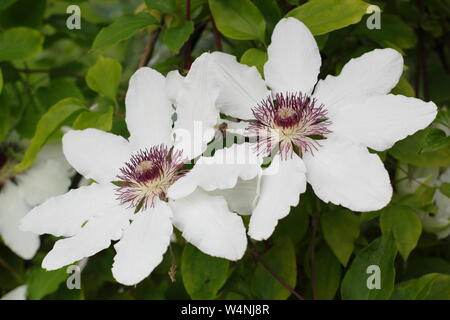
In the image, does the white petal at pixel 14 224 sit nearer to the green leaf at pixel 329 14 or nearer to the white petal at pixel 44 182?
the white petal at pixel 44 182

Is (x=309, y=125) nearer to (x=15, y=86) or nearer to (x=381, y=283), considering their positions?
(x=381, y=283)

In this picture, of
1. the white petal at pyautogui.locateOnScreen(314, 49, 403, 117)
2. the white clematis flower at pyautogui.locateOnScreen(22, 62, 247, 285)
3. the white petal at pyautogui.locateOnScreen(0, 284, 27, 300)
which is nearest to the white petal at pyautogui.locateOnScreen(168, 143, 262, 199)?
the white clematis flower at pyautogui.locateOnScreen(22, 62, 247, 285)

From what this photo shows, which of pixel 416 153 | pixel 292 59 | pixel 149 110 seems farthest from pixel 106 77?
pixel 416 153

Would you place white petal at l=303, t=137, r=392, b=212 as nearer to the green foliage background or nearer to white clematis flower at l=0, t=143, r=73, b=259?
the green foliage background

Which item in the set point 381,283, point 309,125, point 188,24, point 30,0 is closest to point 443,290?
point 381,283

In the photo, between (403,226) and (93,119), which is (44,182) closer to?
(93,119)

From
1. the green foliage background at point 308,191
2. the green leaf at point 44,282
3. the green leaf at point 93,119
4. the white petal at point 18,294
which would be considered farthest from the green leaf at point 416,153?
the white petal at point 18,294
